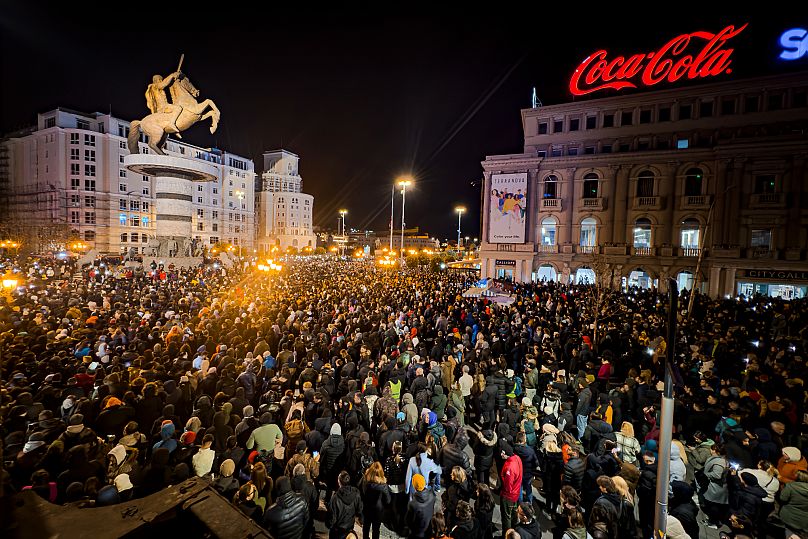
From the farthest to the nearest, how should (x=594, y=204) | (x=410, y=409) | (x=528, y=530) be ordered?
(x=594, y=204)
(x=410, y=409)
(x=528, y=530)

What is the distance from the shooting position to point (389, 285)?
91.0 ft

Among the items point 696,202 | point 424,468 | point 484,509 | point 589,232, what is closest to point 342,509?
point 424,468

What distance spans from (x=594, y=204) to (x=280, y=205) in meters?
92.4

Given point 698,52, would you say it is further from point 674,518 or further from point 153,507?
point 153,507

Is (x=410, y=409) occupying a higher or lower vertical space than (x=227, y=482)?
lower

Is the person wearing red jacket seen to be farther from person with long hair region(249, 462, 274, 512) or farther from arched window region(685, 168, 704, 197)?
arched window region(685, 168, 704, 197)

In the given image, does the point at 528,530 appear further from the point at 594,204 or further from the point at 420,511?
the point at 594,204

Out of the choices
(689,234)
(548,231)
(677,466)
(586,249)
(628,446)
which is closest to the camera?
(677,466)

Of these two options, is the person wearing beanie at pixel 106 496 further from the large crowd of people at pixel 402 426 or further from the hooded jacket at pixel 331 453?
the hooded jacket at pixel 331 453

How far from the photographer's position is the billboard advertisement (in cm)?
3869

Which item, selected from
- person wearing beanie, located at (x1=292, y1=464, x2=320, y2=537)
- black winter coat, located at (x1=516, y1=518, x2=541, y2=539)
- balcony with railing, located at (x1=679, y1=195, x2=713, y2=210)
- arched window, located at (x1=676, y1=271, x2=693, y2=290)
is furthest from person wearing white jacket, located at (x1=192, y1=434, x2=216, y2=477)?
balcony with railing, located at (x1=679, y1=195, x2=713, y2=210)

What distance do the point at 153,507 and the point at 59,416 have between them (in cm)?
744

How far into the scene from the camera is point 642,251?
34938 millimetres

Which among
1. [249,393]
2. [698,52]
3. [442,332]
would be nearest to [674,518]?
[249,393]
